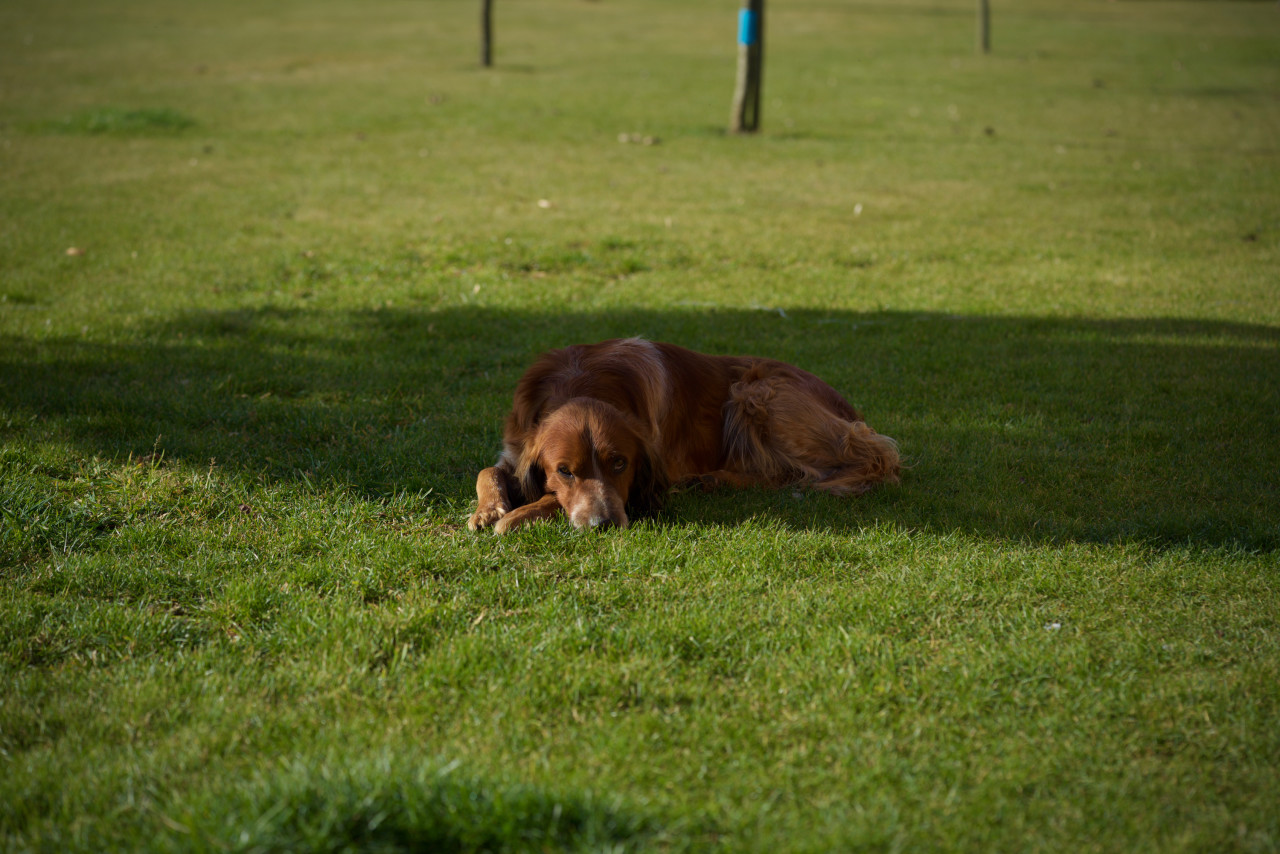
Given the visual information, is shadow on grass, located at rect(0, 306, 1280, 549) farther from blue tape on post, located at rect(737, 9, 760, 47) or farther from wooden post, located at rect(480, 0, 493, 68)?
wooden post, located at rect(480, 0, 493, 68)

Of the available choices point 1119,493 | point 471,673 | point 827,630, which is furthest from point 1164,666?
point 471,673

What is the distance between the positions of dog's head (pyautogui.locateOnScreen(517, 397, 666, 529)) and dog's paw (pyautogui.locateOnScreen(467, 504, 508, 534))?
0.60 feet

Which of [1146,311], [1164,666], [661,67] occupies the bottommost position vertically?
[1164,666]

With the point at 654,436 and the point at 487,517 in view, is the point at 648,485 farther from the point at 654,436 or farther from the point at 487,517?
the point at 487,517

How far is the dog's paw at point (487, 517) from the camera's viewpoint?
460cm

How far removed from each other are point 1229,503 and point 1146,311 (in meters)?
4.04

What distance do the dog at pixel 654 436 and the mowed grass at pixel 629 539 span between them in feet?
0.67

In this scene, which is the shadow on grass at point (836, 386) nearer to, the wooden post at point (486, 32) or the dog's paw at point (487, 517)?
the dog's paw at point (487, 517)

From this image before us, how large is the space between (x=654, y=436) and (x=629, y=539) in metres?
0.68

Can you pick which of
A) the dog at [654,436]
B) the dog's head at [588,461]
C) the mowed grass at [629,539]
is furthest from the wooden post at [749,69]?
the dog's head at [588,461]

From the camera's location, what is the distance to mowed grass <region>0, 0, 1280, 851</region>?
2.84m

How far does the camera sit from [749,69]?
1781 cm

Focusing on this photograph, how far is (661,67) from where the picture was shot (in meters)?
27.2

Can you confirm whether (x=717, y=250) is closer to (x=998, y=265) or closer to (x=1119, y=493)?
(x=998, y=265)
